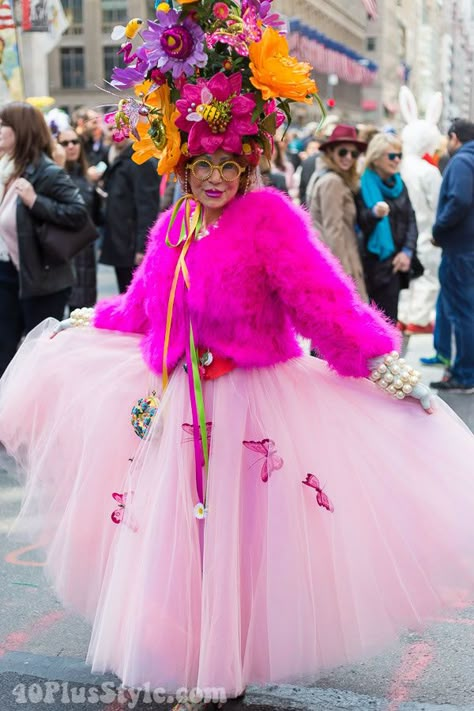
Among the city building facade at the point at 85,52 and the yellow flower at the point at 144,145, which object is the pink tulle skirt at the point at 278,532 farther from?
the city building facade at the point at 85,52

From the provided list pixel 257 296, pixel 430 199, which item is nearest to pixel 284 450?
pixel 257 296

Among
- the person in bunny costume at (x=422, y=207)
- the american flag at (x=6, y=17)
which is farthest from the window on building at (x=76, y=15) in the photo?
the american flag at (x=6, y=17)

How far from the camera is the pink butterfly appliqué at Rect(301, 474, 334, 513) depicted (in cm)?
317

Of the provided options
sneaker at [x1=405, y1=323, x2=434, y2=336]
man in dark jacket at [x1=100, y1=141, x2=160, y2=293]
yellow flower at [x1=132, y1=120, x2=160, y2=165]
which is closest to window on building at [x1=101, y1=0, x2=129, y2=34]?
sneaker at [x1=405, y1=323, x2=434, y2=336]

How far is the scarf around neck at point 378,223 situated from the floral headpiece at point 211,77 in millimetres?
4668

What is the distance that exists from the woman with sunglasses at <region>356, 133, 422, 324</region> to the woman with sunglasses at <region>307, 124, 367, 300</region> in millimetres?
142

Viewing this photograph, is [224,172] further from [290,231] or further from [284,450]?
[284,450]

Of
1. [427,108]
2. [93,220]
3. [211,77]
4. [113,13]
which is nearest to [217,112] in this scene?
[211,77]

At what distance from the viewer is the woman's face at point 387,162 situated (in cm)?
797

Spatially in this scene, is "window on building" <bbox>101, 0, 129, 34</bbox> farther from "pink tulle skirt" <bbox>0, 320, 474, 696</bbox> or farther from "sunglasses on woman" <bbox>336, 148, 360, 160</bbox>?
"pink tulle skirt" <bbox>0, 320, 474, 696</bbox>

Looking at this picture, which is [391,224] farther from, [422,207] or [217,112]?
[217,112]

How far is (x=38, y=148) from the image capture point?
6129 millimetres

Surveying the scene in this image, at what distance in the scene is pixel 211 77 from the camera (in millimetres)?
3176

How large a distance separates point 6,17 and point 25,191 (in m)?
3.81
